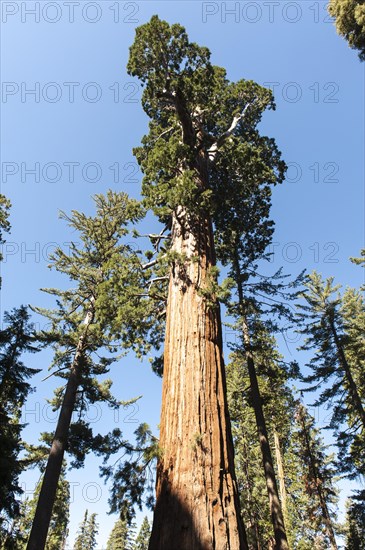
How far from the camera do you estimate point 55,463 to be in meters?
11.3

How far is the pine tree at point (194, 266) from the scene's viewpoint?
3025 mm

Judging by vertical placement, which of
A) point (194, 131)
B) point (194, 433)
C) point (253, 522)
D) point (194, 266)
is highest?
point (194, 131)

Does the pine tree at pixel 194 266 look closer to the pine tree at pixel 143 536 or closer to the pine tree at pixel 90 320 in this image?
the pine tree at pixel 90 320

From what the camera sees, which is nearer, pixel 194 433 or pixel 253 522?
pixel 194 433

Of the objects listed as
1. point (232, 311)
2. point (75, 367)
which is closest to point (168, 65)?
point (232, 311)

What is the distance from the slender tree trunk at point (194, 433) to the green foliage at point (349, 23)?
1446cm

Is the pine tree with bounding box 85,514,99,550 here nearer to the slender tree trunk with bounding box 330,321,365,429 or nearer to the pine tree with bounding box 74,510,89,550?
the pine tree with bounding box 74,510,89,550

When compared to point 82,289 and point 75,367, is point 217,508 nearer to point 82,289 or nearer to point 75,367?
point 75,367

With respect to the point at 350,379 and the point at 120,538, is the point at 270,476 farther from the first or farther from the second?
the point at 120,538

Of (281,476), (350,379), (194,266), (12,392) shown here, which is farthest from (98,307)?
(281,476)

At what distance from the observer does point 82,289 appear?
1554cm

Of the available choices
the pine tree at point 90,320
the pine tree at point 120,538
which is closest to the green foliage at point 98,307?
the pine tree at point 90,320

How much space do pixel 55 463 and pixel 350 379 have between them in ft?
51.0

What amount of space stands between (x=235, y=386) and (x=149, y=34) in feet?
65.6
